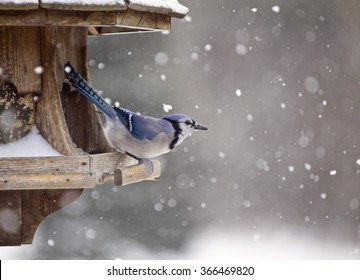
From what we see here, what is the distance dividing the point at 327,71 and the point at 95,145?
211 inches

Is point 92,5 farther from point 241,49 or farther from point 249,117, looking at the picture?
point 249,117

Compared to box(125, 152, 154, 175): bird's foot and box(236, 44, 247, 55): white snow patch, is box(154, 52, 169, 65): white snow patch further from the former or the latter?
box(125, 152, 154, 175): bird's foot

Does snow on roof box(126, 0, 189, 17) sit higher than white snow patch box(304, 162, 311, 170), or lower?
higher

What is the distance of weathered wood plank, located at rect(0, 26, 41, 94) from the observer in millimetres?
3857

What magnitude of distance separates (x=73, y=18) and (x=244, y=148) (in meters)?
5.72

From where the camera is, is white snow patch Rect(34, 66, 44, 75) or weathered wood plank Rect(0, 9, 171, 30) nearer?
weathered wood plank Rect(0, 9, 171, 30)

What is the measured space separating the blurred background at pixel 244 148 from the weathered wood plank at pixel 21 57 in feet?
13.2

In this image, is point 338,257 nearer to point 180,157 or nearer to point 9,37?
point 180,157

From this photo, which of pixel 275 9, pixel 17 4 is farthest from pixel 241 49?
pixel 17 4

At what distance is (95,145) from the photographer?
14.1 feet

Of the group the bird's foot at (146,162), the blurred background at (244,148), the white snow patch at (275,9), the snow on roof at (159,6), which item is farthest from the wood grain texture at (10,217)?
the white snow patch at (275,9)

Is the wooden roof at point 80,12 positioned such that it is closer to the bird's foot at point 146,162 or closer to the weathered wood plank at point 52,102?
the weathered wood plank at point 52,102

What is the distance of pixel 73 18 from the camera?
363cm

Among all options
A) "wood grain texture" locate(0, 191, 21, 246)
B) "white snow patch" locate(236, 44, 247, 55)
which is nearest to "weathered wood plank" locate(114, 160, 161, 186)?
"wood grain texture" locate(0, 191, 21, 246)
